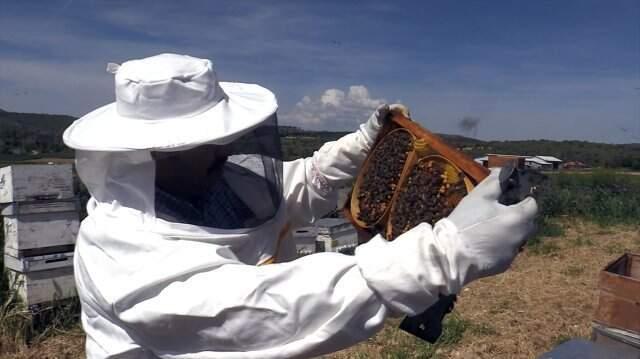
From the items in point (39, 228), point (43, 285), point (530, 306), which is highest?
point (39, 228)

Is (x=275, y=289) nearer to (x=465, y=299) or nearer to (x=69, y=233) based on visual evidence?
(x=69, y=233)

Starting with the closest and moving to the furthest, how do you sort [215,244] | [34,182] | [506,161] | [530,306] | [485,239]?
[485,239] → [506,161] → [215,244] → [34,182] → [530,306]

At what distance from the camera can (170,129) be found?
1.70 metres

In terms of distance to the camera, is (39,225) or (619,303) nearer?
(619,303)

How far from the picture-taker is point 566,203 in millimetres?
12883

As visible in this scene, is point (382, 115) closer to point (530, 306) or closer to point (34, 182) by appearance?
point (34, 182)

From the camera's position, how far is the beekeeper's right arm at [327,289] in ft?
4.36

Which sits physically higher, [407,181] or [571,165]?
[407,181]

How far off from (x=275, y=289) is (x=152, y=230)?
0.46m

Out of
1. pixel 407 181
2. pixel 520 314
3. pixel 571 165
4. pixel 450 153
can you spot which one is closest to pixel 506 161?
pixel 450 153

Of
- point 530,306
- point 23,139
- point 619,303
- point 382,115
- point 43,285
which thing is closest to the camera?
point 382,115

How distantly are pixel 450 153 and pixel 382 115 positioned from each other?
0.60 metres

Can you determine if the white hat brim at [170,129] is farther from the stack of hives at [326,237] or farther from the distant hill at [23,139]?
the distant hill at [23,139]

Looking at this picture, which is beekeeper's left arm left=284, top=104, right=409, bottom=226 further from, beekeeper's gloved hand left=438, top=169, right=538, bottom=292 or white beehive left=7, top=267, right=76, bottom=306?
white beehive left=7, top=267, right=76, bottom=306
